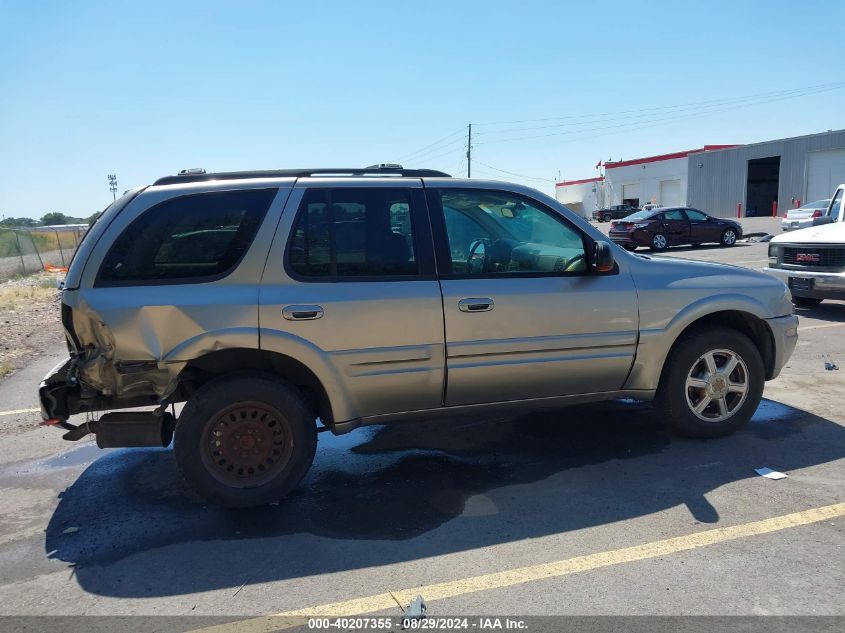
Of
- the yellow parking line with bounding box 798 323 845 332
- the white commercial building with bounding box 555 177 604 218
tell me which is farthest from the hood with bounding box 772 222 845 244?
the white commercial building with bounding box 555 177 604 218

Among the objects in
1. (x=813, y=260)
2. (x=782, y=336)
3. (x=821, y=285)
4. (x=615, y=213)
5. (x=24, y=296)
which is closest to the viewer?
(x=782, y=336)

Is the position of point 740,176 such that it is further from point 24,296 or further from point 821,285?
point 24,296

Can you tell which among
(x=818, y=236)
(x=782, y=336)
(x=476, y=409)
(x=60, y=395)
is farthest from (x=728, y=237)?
(x=60, y=395)

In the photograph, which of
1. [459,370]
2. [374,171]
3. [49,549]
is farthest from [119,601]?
[374,171]

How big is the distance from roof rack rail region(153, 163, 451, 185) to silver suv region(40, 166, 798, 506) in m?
0.02

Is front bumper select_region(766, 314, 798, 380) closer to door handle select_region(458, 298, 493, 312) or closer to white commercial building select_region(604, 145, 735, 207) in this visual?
door handle select_region(458, 298, 493, 312)

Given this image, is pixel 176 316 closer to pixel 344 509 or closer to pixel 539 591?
pixel 344 509

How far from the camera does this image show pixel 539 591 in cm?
290

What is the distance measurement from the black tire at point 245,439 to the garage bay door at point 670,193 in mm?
49219

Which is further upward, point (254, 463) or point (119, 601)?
point (254, 463)

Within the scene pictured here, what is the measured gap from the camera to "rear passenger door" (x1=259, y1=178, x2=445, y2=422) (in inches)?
146

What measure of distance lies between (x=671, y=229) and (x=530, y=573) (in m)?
21.2

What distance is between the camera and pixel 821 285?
8906 mm

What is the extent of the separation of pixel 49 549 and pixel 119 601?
0.80 m
